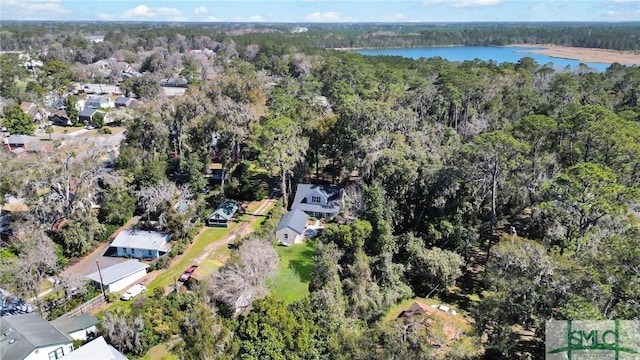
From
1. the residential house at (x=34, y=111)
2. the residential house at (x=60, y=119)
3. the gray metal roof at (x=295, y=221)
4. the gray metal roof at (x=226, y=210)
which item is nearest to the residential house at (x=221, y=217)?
the gray metal roof at (x=226, y=210)

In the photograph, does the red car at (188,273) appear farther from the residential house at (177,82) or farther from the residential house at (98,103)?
the residential house at (177,82)

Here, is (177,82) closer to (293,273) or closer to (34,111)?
(34,111)

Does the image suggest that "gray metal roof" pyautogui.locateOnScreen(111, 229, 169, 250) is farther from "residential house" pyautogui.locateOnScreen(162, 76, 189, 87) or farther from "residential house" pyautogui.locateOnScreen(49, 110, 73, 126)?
"residential house" pyautogui.locateOnScreen(162, 76, 189, 87)

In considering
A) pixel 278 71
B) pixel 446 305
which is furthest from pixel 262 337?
pixel 278 71

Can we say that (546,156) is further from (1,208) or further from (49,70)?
(49,70)

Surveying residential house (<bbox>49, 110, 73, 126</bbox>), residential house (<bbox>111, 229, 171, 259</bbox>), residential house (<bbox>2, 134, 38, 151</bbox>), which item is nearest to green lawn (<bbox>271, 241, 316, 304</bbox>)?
residential house (<bbox>111, 229, 171, 259</bbox>)
